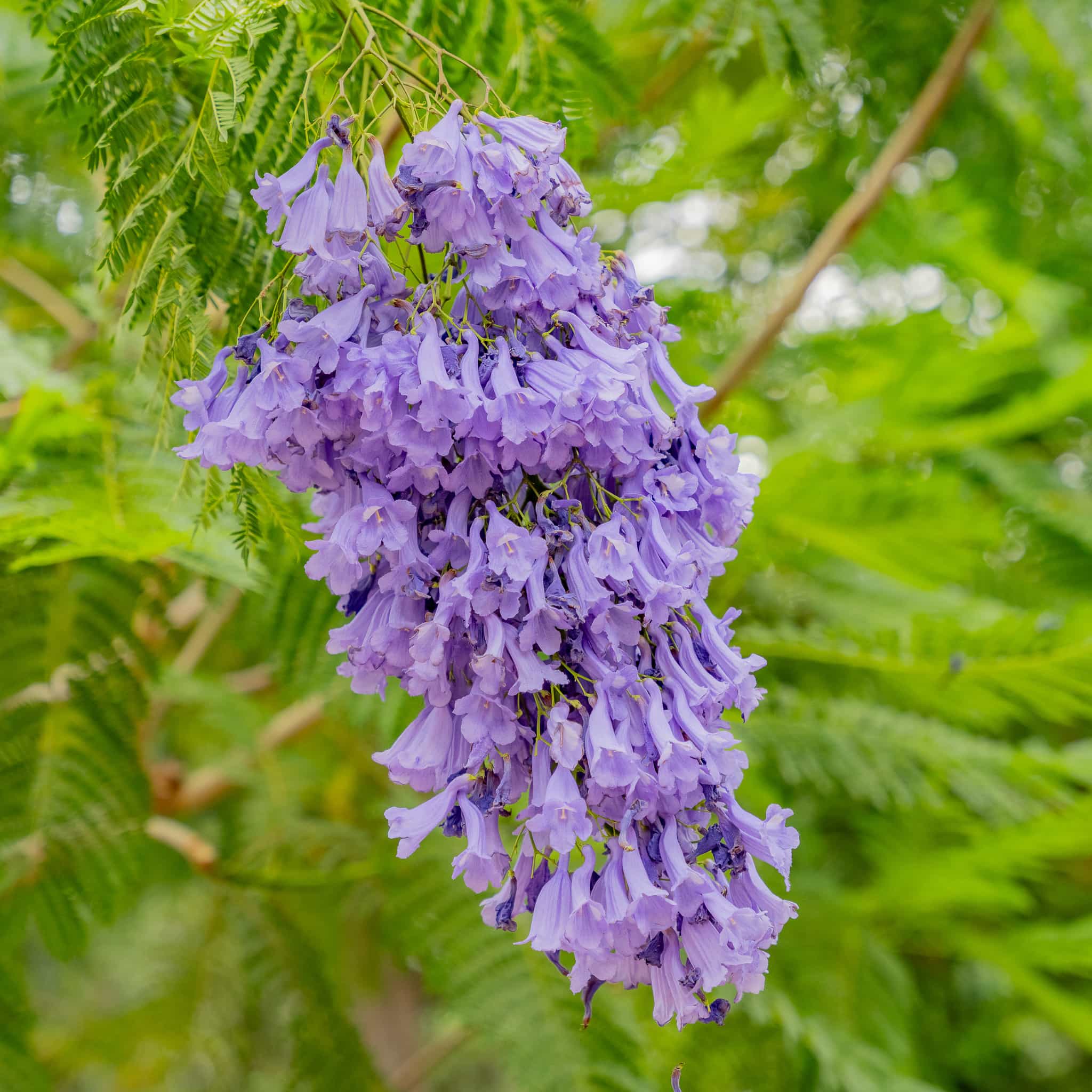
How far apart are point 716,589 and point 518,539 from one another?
1378 mm

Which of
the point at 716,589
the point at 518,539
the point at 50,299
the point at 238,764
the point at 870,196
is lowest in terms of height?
the point at 238,764

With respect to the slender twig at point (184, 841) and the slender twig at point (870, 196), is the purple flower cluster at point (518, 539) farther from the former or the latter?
the slender twig at point (184, 841)

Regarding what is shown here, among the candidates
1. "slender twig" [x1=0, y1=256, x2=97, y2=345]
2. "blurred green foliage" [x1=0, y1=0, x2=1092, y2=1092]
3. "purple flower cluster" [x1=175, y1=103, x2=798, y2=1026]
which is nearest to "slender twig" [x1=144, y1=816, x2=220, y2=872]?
"blurred green foliage" [x1=0, y1=0, x2=1092, y2=1092]

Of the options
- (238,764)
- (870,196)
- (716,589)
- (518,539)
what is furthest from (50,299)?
(518,539)

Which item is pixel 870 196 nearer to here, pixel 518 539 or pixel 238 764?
pixel 518 539

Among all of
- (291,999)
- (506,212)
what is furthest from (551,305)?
(291,999)

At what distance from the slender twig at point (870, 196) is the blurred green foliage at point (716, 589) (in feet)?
0.16

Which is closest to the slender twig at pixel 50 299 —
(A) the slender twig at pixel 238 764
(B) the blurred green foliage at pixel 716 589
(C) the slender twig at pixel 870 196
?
(B) the blurred green foliage at pixel 716 589

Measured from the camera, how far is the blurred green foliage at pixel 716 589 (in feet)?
2.91

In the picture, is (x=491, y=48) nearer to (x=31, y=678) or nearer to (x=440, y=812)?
(x=440, y=812)

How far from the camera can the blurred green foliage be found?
2.91 feet

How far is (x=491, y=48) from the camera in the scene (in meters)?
0.99

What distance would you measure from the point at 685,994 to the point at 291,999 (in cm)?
144

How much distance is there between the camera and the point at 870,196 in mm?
1657
